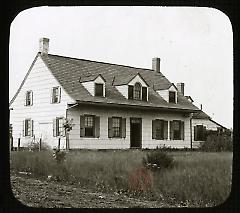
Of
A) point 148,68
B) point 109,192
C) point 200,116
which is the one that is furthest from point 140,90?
point 109,192

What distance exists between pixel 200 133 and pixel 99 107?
351mm

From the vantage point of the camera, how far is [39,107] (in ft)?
5.53

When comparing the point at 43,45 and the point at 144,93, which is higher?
the point at 43,45

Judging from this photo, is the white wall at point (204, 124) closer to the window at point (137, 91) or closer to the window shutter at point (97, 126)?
the window at point (137, 91)

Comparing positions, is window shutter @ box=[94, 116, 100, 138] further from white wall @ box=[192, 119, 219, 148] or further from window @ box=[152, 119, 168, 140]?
white wall @ box=[192, 119, 219, 148]

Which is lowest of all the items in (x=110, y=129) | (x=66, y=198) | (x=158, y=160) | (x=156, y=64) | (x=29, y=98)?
(x=66, y=198)

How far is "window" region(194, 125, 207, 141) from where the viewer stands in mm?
1682

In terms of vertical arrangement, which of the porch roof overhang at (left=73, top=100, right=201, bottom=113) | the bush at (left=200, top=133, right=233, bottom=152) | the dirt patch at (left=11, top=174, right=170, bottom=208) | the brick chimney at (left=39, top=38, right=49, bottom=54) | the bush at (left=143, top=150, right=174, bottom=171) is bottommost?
the dirt patch at (left=11, top=174, right=170, bottom=208)

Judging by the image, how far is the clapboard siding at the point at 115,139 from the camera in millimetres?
1651

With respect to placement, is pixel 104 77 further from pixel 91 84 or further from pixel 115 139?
pixel 115 139

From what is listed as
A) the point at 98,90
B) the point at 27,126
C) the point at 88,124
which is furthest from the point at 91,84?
the point at 27,126

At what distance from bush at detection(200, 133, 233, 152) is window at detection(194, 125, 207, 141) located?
0.02 m

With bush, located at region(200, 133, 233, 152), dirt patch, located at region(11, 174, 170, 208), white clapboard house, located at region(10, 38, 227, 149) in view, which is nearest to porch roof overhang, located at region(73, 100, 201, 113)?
white clapboard house, located at region(10, 38, 227, 149)
